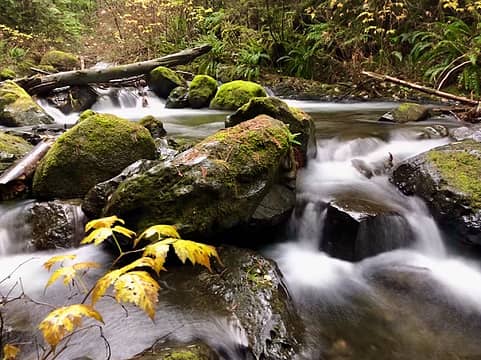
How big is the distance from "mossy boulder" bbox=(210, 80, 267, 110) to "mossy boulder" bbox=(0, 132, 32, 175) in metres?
4.51

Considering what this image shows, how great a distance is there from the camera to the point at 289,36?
1153 centimetres

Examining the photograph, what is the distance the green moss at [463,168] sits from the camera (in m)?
3.51

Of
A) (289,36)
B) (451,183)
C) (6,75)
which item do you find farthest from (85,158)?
(289,36)

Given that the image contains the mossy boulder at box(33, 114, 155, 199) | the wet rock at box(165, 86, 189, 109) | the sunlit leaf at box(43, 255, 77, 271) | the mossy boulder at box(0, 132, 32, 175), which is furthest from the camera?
the wet rock at box(165, 86, 189, 109)

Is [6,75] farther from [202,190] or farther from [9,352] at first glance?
[9,352]

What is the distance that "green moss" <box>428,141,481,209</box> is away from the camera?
351cm

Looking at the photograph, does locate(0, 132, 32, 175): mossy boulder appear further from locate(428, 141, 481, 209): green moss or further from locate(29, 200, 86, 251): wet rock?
locate(428, 141, 481, 209): green moss

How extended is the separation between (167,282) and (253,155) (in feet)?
4.41

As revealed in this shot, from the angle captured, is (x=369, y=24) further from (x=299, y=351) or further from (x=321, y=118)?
(x=299, y=351)

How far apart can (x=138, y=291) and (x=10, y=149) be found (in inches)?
173

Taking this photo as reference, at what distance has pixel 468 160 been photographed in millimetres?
3965

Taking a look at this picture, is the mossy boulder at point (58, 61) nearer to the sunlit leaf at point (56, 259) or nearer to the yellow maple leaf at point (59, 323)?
the sunlit leaf at point (56, 259)

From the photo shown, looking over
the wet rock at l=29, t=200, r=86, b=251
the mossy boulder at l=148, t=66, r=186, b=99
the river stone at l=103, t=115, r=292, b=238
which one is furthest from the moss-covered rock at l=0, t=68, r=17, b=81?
the river stone at l=103, t=115, r=292, b=238

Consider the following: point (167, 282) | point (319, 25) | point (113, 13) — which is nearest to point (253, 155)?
point (167, 282)
